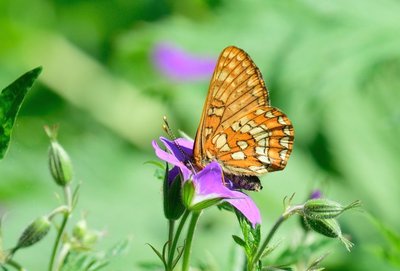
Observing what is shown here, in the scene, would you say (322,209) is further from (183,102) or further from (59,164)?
(183,102)

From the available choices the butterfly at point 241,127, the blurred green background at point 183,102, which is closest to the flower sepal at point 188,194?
the butterfly at point 241,127

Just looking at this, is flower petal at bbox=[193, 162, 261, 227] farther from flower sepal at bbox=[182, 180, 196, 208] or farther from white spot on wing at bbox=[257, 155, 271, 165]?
white spot on wing at bbox=[257, 155, 271, 165]

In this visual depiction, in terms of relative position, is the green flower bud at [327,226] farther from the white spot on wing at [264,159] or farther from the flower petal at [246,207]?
the white spot on wing at [264,159]

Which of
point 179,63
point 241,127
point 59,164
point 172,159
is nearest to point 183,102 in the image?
point 179,63

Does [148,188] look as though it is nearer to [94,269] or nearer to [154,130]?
[154,130]

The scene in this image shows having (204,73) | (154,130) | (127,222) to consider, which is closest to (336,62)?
(204,73)

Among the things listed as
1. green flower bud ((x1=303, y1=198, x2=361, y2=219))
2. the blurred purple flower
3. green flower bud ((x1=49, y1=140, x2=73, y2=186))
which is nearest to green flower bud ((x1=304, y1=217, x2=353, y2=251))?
green flower bud ((x1=303, y1=198, x2=361, y2=219))
